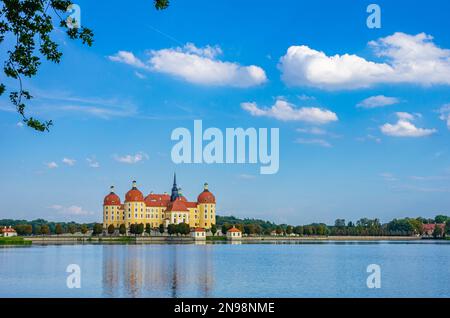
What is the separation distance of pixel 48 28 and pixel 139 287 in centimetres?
1437

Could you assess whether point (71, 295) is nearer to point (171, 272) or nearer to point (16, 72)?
point (171, 272)

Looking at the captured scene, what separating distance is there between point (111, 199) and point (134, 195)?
4.34 metres

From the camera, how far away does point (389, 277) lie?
28578 mm

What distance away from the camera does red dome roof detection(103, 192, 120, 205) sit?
327ft

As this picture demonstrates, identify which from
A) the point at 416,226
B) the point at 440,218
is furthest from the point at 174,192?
the point at 440,218

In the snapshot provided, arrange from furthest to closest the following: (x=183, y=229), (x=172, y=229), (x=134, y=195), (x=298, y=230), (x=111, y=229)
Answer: (x=298, y=230) → (x=134, y=195) → (x=111, y=229) → (x=172, y=229) → (x=183, y=229)

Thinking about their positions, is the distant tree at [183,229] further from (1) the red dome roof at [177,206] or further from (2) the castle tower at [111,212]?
(2) the castle tower at [111,212]

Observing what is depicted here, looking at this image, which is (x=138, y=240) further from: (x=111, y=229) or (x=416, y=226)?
(x=416, y=226)

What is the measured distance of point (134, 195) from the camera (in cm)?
9806

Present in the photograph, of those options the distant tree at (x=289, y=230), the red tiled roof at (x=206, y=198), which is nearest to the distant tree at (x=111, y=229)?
the red tiled roof at (x=206, y=198)

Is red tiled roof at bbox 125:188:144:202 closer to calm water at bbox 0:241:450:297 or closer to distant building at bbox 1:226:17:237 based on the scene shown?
distant building at bbox 1:226:17:237

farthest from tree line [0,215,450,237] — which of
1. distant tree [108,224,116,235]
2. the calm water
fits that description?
the calm water

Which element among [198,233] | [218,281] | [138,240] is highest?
[218,281]
